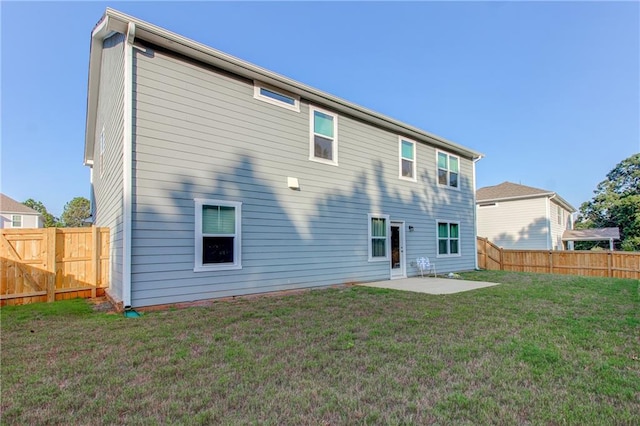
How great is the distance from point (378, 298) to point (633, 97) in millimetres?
15706

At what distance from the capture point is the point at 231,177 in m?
6.93

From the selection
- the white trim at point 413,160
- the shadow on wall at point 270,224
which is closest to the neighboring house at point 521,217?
the shadow on wall at point 270,224

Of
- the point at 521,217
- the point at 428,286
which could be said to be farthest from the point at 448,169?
the point at 521,217

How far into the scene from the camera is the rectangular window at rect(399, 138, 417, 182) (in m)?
10.8

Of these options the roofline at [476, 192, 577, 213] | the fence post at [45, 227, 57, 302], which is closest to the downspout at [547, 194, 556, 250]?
the roofline at [476, 192, 577, 213]

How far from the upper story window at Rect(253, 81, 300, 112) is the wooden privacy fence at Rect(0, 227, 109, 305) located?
4.76 metres

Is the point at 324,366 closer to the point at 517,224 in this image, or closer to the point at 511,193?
the point at 517,224

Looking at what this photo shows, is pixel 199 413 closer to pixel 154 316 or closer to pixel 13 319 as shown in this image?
pixel 154 316

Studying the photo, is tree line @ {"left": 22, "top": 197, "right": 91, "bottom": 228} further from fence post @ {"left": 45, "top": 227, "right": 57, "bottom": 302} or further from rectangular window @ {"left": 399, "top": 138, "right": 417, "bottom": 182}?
rectangular window @ {"left": 399, "top": 138, "right": 417, "bottom": 182}

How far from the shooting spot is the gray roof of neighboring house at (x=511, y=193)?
19.0 meters

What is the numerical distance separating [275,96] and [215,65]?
153 centimetres

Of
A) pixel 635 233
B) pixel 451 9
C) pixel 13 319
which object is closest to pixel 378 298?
pixel 13 319

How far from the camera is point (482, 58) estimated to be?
1332 cm

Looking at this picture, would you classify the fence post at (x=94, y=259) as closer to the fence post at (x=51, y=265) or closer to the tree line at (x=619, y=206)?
the fence post at (x=51, y=265)
